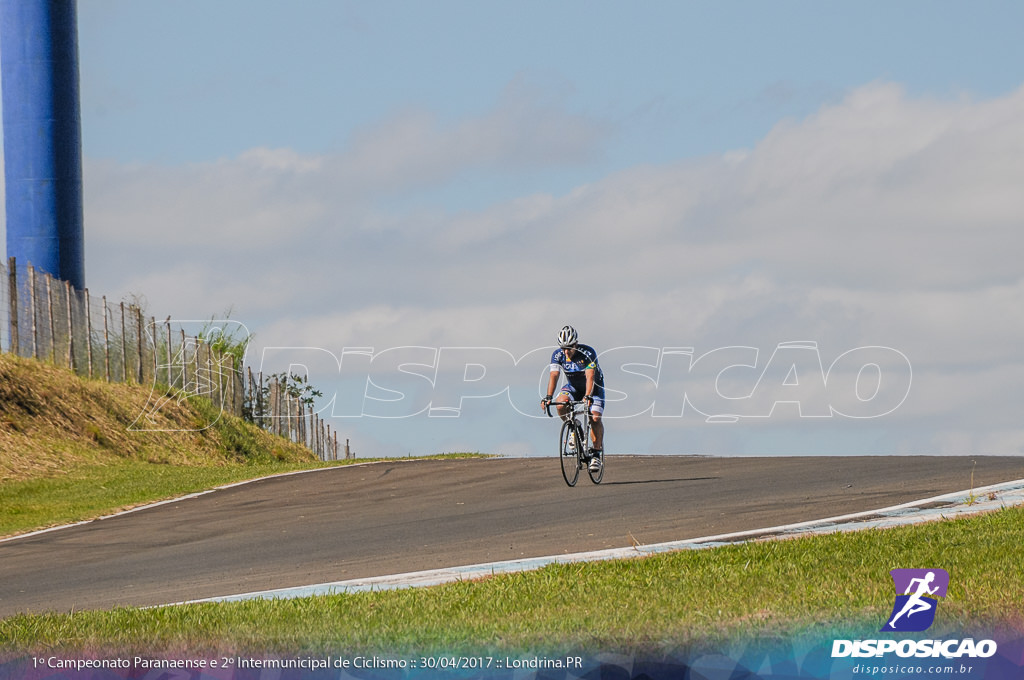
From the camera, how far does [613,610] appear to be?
8.91 metres

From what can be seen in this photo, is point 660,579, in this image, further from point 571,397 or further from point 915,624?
point 571,397

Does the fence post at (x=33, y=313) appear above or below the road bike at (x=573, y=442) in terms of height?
above

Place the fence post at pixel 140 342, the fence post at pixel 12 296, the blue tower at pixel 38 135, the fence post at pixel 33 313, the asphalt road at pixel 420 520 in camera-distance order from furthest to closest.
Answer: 1. the fence post at pixel 140 342
2. the blue tower at pixel 38 135
3. the fence post at pixel 33 313
4. the fence post at pixel 12 296
5. the asphalt road at pixel 420 520

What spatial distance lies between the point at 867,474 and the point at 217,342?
33718 millimetres

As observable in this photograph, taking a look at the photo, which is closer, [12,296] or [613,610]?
[613,610]

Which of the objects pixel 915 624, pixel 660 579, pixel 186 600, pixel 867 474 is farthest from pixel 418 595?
pixel 867 474

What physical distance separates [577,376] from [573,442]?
102cm

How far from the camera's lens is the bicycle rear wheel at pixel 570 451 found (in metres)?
19.2

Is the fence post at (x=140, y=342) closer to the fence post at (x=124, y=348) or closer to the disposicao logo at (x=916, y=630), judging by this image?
the fence post at (x=124, y=348)

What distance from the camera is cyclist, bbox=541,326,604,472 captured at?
18812mm

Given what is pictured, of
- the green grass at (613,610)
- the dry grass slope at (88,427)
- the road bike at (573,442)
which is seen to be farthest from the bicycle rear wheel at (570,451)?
the dry grass slope at (88,427)

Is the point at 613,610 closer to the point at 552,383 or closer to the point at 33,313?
the point at 552,383

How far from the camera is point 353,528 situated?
1691 centimetres

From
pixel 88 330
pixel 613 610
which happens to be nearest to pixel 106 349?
pixel 88 330
